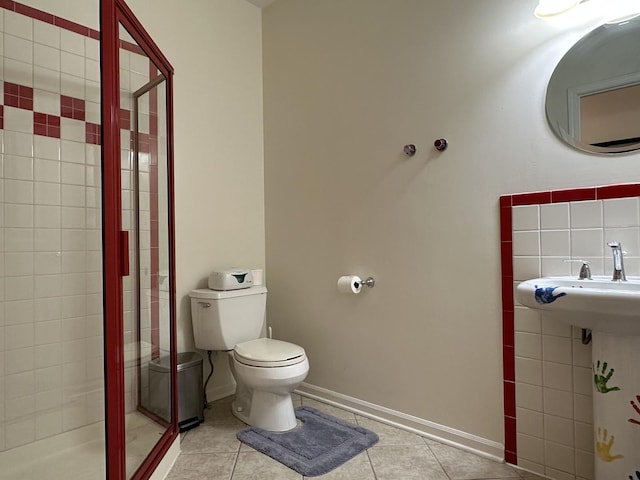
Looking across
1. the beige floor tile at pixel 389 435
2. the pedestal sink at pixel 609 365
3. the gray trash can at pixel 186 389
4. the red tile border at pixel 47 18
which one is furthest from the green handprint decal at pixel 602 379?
the red tile border at pixel 47 18

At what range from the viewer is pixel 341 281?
2.35 meters

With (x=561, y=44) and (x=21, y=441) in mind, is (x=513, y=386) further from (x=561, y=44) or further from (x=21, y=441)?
(x=21, y=441)

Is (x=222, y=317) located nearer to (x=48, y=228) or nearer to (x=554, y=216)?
(x=48, y=228)

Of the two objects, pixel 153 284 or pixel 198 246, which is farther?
pixel 198 246

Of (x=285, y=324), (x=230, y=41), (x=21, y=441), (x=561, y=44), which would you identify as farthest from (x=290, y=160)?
Result: (x=21, y=441)

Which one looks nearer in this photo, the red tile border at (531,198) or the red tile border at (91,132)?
the red tile border at (531,198)

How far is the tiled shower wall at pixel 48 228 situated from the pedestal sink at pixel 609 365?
182 cm

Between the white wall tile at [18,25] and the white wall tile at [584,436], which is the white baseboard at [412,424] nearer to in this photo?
the white wall tile at [584,436]

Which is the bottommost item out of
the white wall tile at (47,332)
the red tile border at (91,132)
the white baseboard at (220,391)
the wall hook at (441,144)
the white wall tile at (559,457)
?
the white baseboard at (220,391)

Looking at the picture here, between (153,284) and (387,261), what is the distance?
120 centimetres

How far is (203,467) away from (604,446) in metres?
1.60

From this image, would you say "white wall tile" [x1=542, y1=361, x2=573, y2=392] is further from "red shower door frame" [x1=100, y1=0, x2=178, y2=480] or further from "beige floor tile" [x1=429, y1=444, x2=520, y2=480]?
"red shower door frame" [x1=100, y1=0, x2=178, y2=480]

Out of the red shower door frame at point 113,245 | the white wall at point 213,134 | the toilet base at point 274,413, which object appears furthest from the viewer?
the white wall at point 213,134

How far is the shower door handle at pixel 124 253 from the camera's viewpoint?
1382 mm
